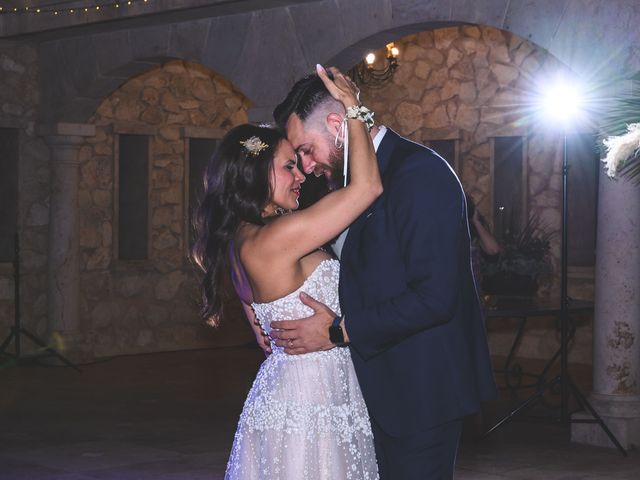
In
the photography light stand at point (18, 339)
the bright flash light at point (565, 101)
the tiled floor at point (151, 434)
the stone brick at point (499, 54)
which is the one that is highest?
the stone brick at point (499, 54)

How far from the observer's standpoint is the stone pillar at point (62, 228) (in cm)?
1115

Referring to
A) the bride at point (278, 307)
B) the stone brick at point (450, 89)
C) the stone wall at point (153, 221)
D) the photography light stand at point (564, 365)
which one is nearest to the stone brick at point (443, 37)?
the stone brick at point (450, 89)

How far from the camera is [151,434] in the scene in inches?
302

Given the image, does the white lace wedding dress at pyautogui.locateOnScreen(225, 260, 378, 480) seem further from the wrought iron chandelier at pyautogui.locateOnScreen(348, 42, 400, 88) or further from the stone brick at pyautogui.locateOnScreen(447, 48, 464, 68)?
the wrought iron chandelier at pyautogui.locateOnScreen(348, 42, 400, 88)

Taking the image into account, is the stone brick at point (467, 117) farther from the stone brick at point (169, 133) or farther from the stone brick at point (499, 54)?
the stone brick at point (169, 133)

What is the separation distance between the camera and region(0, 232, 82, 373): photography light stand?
10578mm

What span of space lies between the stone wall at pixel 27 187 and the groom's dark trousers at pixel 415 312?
859cm

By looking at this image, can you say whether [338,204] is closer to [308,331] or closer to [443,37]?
[308,331]

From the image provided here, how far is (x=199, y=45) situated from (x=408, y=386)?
21.0 feet

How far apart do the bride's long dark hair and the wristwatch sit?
449 mm

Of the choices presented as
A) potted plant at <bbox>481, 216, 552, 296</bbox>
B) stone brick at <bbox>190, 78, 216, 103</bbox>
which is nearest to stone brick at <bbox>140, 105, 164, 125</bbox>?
stone brick at <bbox>190, 78, 216, 103</bbox>

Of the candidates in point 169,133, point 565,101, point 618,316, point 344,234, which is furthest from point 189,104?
point 344,234

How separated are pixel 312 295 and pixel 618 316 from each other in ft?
13.7

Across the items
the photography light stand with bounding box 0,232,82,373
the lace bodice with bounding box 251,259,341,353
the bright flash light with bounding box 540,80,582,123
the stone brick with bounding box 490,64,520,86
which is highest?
the stone brick with bounding box 490,64,520,86
